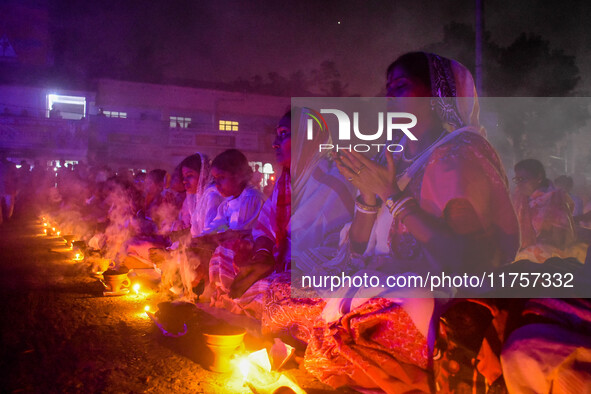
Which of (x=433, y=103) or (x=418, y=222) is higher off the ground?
(x=433, y=103)

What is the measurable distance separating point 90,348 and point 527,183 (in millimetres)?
5993

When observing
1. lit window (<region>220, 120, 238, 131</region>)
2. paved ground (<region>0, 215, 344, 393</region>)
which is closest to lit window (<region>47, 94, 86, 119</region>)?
lit window (<region>220, 120, 238, 131</region>)

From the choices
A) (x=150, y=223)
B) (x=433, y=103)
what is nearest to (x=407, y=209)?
(x=433, y=103)

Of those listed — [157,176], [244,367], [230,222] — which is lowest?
[244,367]

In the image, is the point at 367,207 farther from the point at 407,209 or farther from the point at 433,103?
the point at 433,103

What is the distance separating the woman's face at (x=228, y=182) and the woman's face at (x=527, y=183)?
4.13 m

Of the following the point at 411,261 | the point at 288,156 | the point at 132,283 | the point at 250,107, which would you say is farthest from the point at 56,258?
the point at 250,107

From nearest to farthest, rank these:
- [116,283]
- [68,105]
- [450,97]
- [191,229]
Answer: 1. [450,97]
2. [116,283]
3. [191,229]
4. [68,105]

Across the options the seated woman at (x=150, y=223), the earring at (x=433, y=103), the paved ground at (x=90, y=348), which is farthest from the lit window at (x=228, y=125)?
the earring at (x=433, y=103)

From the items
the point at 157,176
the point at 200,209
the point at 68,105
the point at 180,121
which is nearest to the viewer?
the point at 200,209

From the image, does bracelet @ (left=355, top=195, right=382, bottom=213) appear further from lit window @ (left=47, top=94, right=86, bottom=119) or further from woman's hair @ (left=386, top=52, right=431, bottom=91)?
lit window @ (left=47, top=94, right=86, bottom=119)

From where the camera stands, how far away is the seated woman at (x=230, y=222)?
4848mm

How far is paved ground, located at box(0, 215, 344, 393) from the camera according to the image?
3094mm

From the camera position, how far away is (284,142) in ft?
14.4
